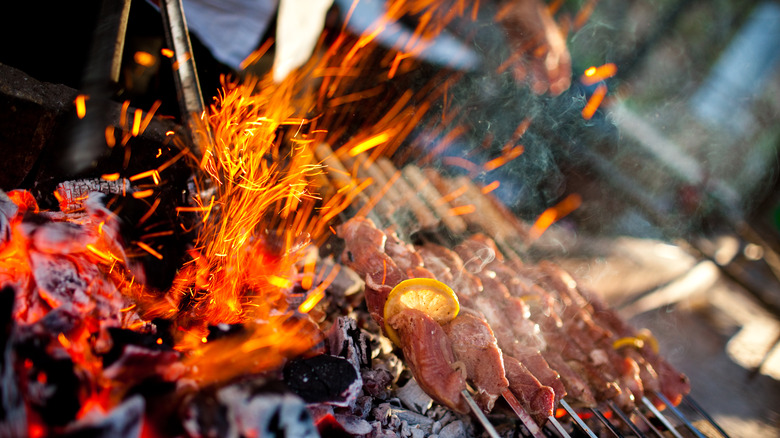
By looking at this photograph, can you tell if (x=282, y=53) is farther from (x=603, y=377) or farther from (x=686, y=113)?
(x=686, y=113)

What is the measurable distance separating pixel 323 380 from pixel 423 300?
1047 millimetres

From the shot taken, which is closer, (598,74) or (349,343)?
(349,343)

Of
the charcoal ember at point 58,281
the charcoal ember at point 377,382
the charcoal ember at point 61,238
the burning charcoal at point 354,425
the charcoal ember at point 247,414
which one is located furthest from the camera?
the charcoal ember at point 377,382

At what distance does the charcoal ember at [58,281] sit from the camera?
212 centimetres

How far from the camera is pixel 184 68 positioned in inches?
114

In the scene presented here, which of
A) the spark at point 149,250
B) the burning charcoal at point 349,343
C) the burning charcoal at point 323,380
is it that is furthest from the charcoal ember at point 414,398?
the spark at point 149,250

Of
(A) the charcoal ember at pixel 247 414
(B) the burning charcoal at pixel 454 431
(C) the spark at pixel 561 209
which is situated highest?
(A) the charcoal ember at pixel 247 414

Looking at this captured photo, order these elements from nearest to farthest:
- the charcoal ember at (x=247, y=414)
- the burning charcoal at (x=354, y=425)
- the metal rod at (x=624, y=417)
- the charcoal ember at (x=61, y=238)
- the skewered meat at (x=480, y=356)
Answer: the charcoal ember at (x=247, y=414) < the charcoal ember at (x=61, y=238) < the burning charcoal at (x=354, y=425) < the skewered meat at (x=480, y=356) < the metal rod at (x=624, y=417)

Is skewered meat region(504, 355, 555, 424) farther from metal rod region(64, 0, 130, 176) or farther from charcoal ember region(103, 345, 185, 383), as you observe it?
metal rod region(64, 0, 130, 176)

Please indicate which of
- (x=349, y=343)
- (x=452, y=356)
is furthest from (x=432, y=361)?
(x=349, y=343)

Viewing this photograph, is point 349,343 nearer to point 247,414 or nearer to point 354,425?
point 354,425

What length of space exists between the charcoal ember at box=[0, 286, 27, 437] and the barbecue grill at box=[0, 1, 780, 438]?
1cm

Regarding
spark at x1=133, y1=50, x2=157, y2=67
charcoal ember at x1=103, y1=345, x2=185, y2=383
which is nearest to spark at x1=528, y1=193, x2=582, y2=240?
spark at x1=133, y1=50, x2=157, y2=67

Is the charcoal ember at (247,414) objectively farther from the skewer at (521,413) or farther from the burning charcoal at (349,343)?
the skewer at (521,413)
